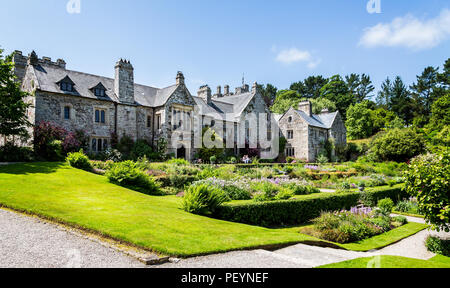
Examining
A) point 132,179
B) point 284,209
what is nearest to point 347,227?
point 284,209

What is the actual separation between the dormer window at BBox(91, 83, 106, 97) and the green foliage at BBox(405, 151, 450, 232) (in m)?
24.3

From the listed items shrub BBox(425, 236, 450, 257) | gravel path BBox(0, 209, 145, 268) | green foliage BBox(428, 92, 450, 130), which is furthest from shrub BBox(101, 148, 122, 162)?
green foliage BBox(428, 92, 450, 130)

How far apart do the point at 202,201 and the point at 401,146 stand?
101ft

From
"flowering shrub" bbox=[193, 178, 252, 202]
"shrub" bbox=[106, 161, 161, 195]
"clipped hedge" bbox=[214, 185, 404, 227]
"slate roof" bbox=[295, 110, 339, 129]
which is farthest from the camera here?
"slate roof" bbox=[295, 110, 339, 129]

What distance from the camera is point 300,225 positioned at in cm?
1219

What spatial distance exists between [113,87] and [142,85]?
4.03 metres

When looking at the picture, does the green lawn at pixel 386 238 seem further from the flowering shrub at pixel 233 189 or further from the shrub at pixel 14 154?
the shrub at pixel 14 154

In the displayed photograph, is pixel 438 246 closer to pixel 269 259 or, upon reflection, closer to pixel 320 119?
pixel 269 259

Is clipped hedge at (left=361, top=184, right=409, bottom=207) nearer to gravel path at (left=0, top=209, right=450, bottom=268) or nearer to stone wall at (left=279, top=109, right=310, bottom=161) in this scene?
gravel path at (left=0, top=209, right=450, bottom=268)

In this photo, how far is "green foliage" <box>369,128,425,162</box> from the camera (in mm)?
33031

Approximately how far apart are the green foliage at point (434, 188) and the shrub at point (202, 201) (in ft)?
21.9

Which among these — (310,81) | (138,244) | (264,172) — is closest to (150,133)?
(264,172)

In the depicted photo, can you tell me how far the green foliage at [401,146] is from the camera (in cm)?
3303

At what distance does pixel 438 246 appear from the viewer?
380 inches
